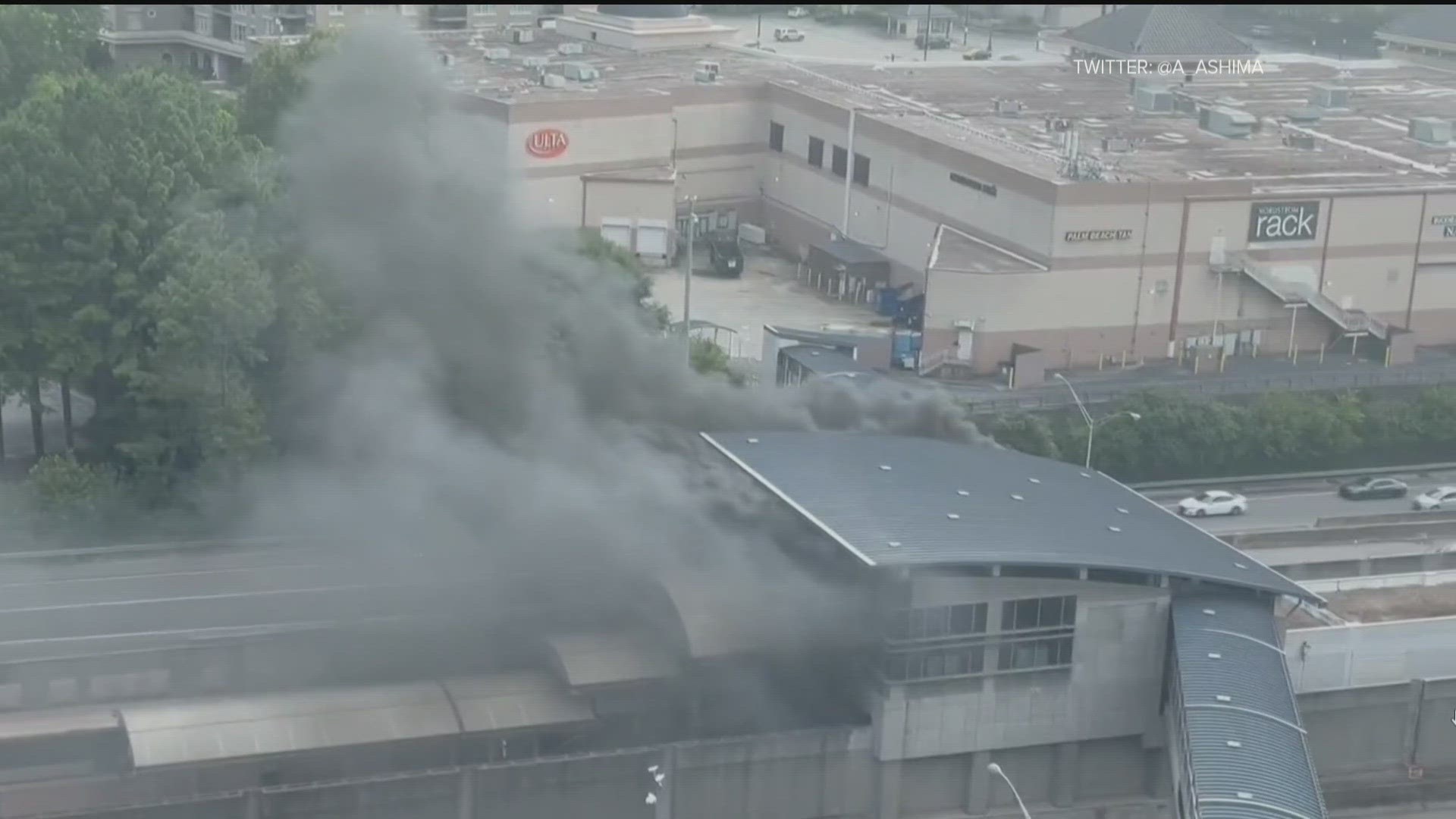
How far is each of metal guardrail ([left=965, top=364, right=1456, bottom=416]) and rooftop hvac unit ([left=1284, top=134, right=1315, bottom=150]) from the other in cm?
483

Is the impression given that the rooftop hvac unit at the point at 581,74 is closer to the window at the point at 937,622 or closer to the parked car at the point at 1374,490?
the parked car at the point at 1374,490

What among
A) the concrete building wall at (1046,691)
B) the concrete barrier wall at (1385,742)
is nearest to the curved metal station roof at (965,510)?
the concrete building wall at (1046,691)

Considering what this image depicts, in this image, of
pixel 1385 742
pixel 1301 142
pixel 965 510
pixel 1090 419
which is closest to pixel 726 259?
pixel 1301 142

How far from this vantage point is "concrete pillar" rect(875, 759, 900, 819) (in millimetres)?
16438

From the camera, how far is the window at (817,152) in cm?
3325

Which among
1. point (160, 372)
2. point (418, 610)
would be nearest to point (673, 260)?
point (160, 372)

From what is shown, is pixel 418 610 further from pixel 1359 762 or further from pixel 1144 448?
pixel 1144 448

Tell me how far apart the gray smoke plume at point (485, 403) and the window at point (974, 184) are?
285 inches

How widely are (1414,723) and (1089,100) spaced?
19.7 meters

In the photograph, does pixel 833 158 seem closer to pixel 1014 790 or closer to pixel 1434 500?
pixel 1434 500

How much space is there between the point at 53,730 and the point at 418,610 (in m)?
2.96

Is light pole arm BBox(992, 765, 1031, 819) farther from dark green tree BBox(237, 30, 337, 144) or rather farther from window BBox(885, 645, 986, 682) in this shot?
dark green tree BBox(237, 30, 337, 144)

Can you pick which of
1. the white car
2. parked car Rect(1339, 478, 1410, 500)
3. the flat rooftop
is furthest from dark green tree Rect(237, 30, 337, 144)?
parked car Rect(1339, 478, 1410, 500)

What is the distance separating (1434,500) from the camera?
24125 millimetres
